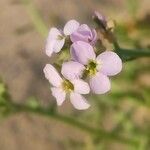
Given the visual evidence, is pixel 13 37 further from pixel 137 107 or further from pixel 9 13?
pixel 137 107

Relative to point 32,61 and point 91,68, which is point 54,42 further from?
point 32,61

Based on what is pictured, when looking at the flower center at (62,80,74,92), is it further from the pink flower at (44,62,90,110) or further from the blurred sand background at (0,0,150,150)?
the blurred sand background at (0,0,150,150)

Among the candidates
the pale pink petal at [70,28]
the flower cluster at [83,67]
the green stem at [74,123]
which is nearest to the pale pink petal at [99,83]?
the flower cluster at [83,67]

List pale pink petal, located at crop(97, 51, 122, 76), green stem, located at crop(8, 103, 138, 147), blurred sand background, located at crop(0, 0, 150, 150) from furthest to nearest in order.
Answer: blurred sand background, located at crop(0, 0, 150, 150) → green stem, located at crop(8, 103, 138, 147) → pale pink petal, located at crop(97, 51, 122, 76)

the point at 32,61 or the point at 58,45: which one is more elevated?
the point at 58,45

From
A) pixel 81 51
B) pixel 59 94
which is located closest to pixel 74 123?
pixel 59 94

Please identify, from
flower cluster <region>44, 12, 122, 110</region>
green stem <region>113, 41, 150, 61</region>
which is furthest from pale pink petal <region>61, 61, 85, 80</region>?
green stem <region>113, 41, 150, 61</region>

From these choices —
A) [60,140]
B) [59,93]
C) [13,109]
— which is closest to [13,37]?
[60,140]
